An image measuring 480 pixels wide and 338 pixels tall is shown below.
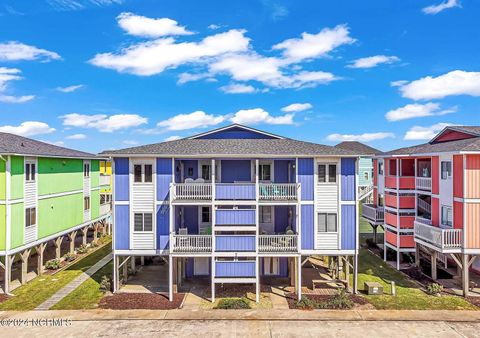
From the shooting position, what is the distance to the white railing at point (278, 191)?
20.3 m

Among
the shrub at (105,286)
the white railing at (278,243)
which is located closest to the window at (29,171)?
the shrub at (105,286)

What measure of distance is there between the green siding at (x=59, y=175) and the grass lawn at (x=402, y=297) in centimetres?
2284

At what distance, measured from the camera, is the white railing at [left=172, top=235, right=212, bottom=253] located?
19953 mm

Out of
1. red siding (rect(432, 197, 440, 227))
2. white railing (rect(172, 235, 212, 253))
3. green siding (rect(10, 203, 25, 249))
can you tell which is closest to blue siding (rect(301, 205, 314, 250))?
white railing (rect(172, 235, 212, 253))

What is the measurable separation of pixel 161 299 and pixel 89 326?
431 cm

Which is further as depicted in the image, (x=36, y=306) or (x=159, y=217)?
(x=159, y=217)

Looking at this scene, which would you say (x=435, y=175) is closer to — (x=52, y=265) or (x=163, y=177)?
(x=163, y=177)

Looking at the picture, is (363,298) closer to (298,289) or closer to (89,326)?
(298,289)

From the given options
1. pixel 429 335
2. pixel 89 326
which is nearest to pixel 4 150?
pixel 89 326

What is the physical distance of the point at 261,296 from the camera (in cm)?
2014

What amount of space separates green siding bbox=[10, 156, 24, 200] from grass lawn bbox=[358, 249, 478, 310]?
72.6ft

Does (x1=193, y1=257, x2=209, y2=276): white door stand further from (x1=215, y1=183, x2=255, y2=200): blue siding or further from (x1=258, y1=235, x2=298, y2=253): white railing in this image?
(x1=215, y1=183, x2=255, y2=200): blue siding

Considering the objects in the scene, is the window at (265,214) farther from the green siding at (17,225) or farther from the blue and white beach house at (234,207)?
the green siding at (17,225)

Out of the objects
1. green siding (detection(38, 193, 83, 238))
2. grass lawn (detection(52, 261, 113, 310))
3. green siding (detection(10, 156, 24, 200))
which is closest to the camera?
grass lawn (detection(52, 261, 113, 310))
